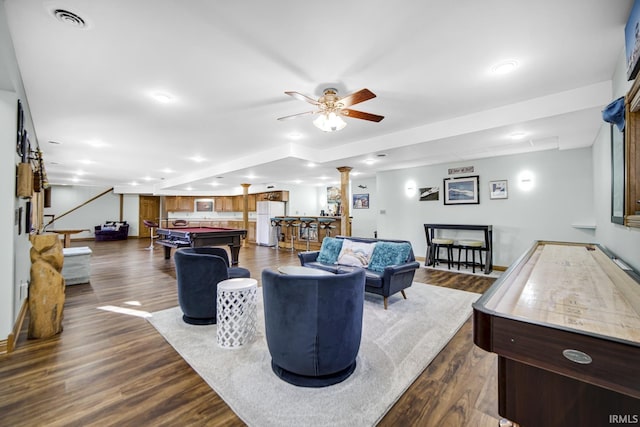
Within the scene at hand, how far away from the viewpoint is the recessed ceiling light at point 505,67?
2533 mm

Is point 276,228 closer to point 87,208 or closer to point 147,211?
point 147,211

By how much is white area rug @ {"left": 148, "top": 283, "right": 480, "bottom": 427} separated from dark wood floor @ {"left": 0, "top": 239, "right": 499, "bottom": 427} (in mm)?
85

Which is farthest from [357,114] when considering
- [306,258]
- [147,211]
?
[147,211]

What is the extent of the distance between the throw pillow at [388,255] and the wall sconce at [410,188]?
346 cm

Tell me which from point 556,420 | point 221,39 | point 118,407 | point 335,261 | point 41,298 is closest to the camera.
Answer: point 556,420

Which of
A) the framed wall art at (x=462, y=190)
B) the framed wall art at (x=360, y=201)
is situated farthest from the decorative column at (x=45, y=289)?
the framed wall art at (x=360, y=201)

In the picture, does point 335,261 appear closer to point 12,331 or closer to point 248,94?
point 248,94

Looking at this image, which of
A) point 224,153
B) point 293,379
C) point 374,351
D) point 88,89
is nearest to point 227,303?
point 293,379

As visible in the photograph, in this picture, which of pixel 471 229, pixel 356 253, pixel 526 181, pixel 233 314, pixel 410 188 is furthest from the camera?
pixel 410 188

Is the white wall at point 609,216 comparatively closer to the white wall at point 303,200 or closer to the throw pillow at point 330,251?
the throw pillow at point 330,251

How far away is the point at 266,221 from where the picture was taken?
10.2m

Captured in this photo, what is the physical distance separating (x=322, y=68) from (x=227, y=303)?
2.42m

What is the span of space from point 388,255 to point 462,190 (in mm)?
3526

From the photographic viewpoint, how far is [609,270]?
1.96m
